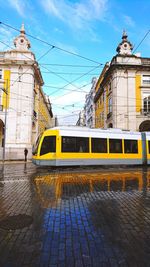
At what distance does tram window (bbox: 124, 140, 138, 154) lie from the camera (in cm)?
1716

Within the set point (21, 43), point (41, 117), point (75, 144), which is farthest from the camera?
point (41, 117)

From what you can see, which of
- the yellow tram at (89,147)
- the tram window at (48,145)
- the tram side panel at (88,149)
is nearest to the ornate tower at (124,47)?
the yellow tram at (89,147)

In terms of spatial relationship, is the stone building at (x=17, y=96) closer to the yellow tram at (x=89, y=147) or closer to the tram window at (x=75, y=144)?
the yellow tram at (x=89, y=147)

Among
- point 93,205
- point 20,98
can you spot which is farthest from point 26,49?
point 93,205

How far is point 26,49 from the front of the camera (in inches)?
1168

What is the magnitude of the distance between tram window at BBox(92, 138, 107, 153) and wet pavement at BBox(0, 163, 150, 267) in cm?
845

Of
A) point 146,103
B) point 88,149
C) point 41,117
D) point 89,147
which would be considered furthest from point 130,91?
point 41,117

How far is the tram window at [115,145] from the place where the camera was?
1661 cm

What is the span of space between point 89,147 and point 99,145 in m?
0.91

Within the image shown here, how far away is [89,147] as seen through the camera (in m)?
15.8

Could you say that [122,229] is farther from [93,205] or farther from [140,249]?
[93,205]

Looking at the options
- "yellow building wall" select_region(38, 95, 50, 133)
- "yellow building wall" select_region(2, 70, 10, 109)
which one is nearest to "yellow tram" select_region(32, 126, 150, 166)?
"yellow building wall" select_region(2, 70, 10, 109)

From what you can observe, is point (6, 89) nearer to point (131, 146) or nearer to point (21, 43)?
point (21, 43)

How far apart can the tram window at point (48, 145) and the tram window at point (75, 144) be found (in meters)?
0.73
